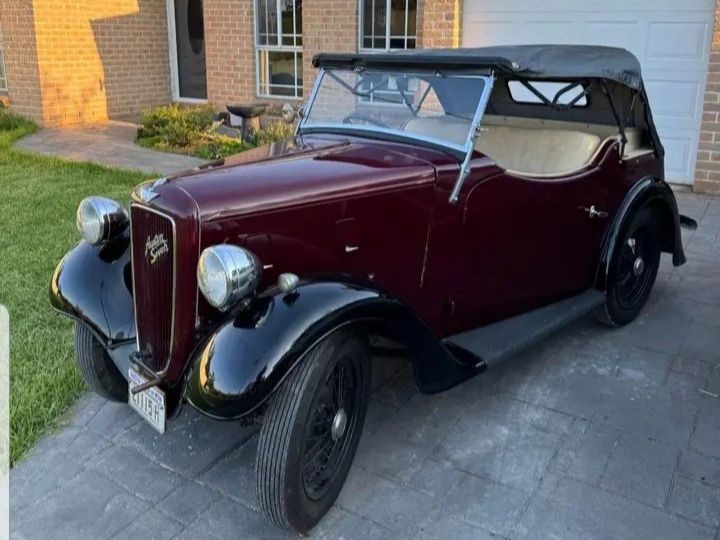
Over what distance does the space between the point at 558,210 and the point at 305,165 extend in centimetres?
147

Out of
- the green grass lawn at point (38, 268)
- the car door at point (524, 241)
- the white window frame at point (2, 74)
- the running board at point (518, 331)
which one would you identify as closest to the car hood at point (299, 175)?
the car door at point (524, 241)

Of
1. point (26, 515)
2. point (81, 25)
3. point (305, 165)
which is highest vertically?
point (81, 25)

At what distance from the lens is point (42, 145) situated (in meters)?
9.94

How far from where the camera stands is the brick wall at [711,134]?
6801 mm

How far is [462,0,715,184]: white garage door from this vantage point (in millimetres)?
7039

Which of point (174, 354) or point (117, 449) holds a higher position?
point (174, 354)

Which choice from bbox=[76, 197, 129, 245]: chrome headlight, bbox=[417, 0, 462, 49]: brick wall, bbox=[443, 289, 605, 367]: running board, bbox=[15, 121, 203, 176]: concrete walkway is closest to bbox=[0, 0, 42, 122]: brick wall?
bbox=[15, 121, 203, 176]: concrete walkway

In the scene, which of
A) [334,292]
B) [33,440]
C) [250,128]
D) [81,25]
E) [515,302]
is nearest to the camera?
[334,292]

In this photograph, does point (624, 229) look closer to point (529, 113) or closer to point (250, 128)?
point (529, 113)

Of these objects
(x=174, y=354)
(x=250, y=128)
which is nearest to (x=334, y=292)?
(x=174, y=354)

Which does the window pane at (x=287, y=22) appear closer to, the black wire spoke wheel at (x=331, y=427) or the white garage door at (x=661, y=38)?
the white garage door at (x=661, y=38)

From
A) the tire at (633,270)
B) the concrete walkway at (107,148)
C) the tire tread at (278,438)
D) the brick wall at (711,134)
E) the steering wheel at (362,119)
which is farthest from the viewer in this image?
the concrete walkway at (107,148)

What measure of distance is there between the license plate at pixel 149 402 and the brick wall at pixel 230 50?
906 cm

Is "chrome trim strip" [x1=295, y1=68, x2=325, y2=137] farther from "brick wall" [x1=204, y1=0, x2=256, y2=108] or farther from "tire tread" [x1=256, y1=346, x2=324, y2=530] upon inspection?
"brick wall" [x1=204, y1=0, x2=256, y2=108]
